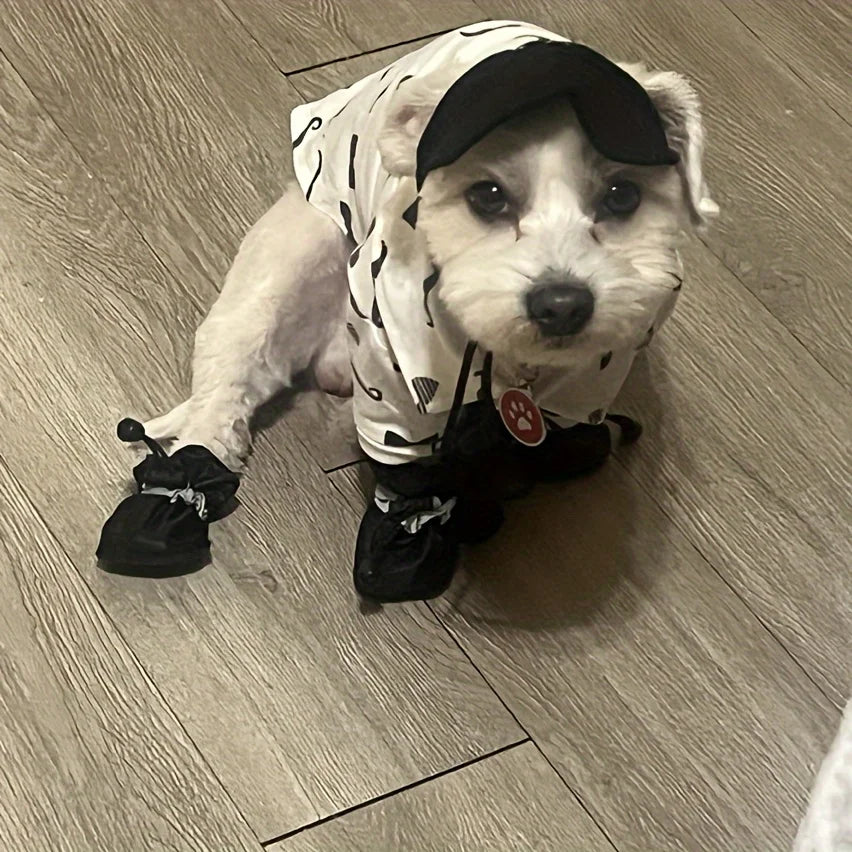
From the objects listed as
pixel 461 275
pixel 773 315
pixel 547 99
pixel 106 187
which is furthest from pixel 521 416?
pixel 106 187

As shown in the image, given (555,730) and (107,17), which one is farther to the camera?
(107,17)

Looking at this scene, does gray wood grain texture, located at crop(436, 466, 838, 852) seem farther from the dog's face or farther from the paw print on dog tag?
the dog's face

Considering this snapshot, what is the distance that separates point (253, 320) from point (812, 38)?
95 centimetres

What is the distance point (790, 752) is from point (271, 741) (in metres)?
0.47

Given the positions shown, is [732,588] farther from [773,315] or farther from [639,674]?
[773,315]

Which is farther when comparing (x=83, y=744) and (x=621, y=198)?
(x=83, y=744)

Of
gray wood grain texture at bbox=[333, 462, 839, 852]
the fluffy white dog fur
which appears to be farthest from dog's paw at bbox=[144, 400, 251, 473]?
the fluffy white dog fur

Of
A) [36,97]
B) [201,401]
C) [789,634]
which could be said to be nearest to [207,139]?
[36,97]

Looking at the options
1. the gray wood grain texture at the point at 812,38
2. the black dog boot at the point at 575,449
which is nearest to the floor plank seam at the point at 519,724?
the black dog boot at the point at 575,449

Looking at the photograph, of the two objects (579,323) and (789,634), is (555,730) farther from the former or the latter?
(579,323)

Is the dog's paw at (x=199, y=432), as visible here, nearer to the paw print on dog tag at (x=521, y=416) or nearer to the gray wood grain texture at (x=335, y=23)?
the paw print on dog tag at (x=521, y=416)

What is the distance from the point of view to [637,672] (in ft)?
3.93

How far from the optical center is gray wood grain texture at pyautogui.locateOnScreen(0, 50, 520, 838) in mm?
1133

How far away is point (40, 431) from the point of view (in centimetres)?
129
